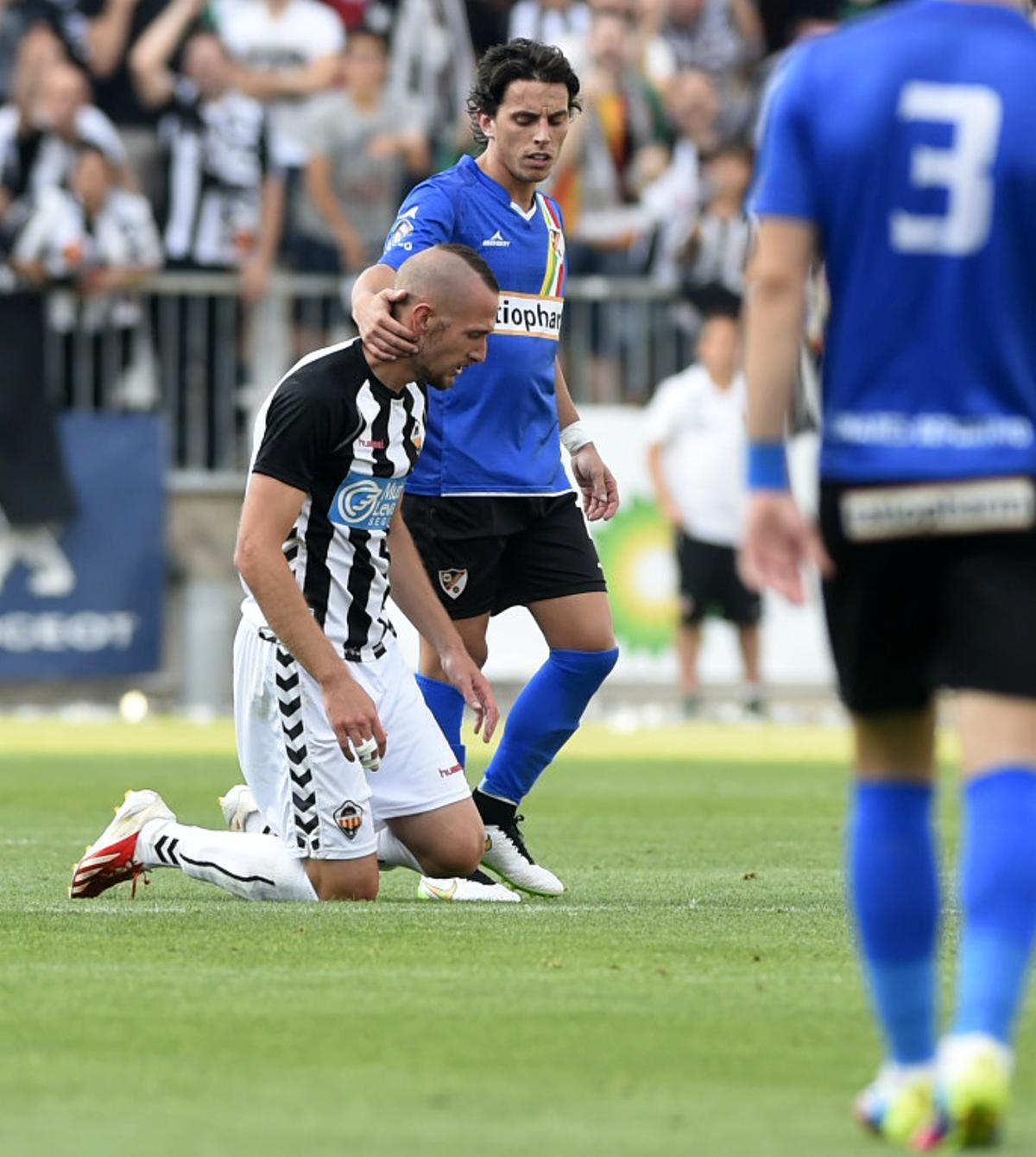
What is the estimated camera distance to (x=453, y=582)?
8477 millimetres

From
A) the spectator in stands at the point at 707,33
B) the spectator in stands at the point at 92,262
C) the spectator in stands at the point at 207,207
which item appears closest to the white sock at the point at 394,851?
the spectator in stands at the point at 92,262

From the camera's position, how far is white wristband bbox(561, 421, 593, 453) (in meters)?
8.75

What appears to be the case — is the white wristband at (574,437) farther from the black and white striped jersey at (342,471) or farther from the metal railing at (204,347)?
the metal railing at (204,347)

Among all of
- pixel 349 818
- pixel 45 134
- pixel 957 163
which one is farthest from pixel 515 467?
pixel 45 134

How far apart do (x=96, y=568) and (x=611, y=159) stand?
440 cm

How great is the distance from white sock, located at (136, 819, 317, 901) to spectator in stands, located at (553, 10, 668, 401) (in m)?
10.9

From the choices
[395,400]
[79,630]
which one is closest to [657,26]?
[79,630]

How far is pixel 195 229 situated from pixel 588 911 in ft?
36.3

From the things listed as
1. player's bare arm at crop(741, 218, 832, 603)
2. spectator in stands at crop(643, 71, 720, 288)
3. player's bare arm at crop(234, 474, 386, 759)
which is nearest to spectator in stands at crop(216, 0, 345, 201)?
spectator in stands at crop(643, 71, 720, 288)

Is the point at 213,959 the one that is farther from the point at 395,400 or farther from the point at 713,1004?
the point at 395,400

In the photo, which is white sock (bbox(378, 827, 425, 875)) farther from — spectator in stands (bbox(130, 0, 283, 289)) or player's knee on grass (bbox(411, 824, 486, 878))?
spectator in stands (bbox(130, 0, 283, 289))

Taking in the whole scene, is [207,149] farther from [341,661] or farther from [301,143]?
[341,661]

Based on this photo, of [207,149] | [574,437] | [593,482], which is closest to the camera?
[593,482]

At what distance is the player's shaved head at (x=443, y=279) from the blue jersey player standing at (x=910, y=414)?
2.89 m
